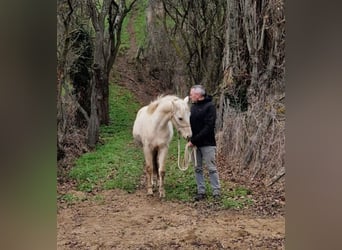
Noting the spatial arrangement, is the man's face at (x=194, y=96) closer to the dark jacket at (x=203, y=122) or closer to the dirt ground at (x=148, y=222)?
the dark jacket at (x=203, y=122)

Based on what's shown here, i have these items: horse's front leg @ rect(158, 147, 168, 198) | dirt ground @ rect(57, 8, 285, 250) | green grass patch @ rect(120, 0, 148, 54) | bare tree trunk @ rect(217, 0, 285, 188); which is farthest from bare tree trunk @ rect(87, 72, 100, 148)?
bare tree trunk @ rect(217, 0, 285, 188)

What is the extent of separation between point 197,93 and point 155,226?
2.66 feet

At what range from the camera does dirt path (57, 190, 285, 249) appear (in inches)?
97.5

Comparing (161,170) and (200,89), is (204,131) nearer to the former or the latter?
(200,89)

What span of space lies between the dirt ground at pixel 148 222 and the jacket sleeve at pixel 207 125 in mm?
335

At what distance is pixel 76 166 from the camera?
102 inches

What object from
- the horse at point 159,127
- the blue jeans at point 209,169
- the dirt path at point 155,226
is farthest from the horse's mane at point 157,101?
the dirt path at point 155,226

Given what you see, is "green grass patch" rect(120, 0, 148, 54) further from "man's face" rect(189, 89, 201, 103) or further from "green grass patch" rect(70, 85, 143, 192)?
"man's face" rect(189, 89, 201, 103)

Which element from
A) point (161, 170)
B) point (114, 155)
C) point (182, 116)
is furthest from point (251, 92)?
point (114, 155)

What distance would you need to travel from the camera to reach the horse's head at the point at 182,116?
2.60m

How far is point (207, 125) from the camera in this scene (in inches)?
103
